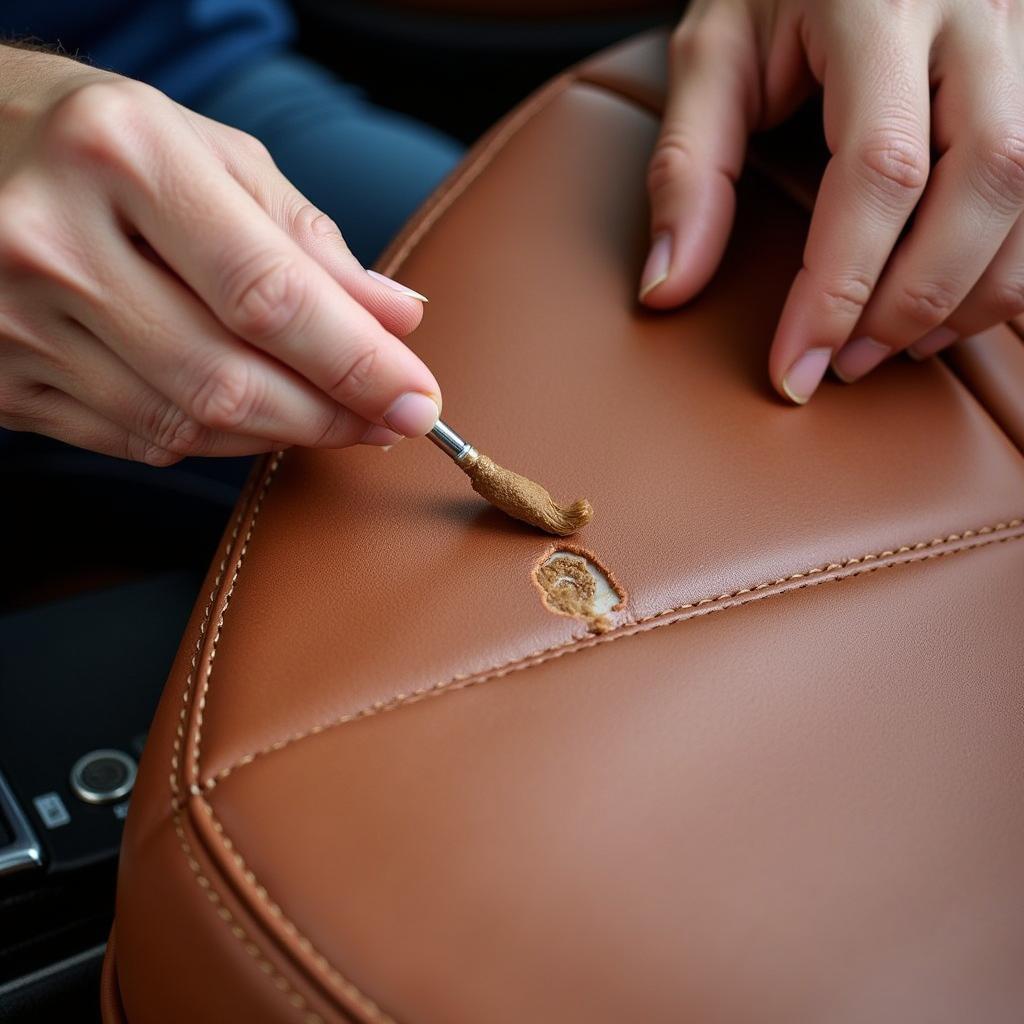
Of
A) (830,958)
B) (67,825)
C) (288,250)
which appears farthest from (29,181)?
(830,958)

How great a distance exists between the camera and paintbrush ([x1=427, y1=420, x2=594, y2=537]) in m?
0.50

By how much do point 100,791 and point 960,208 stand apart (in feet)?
1.85

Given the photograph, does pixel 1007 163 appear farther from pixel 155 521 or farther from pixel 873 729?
pixel 155 521

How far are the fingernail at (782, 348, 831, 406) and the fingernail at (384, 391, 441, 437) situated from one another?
0.19 metres

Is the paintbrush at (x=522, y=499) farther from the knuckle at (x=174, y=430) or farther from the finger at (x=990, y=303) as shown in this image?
the finger at (x=990, y=303)

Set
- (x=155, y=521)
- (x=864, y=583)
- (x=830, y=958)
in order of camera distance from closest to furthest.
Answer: (x=830, y=958) < (x=864, y=583) < (x=155, y=521)

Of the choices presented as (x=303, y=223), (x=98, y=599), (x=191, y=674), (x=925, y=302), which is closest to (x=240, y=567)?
(x=191, y=674)

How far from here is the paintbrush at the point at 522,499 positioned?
0.50 m

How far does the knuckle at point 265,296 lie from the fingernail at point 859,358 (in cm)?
30

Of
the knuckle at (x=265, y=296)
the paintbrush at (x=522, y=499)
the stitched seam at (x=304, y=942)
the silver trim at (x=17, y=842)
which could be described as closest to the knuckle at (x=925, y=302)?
the paintbrush at (x=522, y=499)

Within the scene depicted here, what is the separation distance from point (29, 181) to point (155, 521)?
447 millimetres

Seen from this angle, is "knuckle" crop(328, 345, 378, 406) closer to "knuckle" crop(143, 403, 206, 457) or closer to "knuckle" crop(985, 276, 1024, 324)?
"knuckle" crop(143, 403, 206, 457)

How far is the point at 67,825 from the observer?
1.97 ft

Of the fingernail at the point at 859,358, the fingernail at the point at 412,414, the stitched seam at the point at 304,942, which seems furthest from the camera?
the fingernail at the point at 859,358
